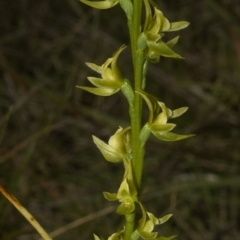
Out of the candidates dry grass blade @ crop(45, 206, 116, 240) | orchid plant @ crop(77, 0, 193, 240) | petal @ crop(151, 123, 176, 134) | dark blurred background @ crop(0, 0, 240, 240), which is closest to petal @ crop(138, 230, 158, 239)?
orchid plant @ crop(77, 0, 193, 240)

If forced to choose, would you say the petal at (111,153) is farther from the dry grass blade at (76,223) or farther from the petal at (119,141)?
the dry grass blade at (76,223)

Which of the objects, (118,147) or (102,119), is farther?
(102,119)

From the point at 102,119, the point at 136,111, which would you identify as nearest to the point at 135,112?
the point at 136,111

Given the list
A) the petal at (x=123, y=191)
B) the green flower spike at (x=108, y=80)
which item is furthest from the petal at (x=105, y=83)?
the petal at (x=123, y=191)

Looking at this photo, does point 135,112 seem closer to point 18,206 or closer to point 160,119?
point 160,119

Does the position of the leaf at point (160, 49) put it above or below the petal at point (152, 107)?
above

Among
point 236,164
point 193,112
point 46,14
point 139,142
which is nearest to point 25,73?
point 46,14

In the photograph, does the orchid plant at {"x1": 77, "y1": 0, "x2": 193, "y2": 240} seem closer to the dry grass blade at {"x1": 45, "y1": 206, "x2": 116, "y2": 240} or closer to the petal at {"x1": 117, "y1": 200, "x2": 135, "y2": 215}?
the petal at {"x1": 117, "y1": 200, "x2": 135, "y2": 215}
